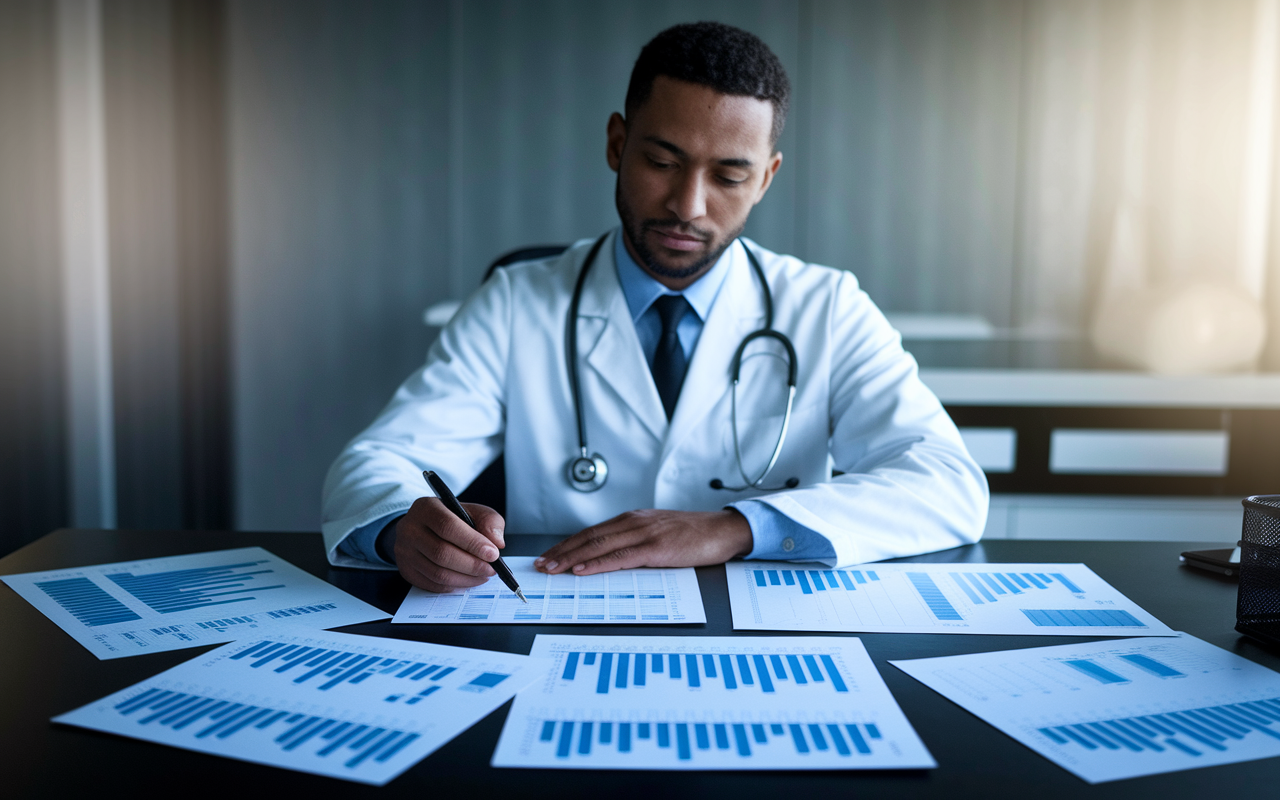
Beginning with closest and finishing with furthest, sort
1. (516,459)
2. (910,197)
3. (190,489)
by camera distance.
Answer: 1. (516,459)
2. (190,489)
3. (910,197)

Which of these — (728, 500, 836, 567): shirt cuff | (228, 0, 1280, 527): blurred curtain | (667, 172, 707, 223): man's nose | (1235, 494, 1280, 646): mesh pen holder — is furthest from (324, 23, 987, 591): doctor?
(228, 0, 1280, 527): blurred curtain

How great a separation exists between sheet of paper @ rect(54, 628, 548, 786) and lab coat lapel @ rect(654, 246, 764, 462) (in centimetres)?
65

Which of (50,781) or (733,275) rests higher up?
(733,275)

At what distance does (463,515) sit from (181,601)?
0.91 feet

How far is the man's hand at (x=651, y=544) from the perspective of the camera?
0.98 meters

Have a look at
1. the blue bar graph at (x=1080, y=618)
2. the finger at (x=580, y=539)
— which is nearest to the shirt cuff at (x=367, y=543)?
the finger at (x=580, y=539)

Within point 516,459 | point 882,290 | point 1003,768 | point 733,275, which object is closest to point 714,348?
point 733,275

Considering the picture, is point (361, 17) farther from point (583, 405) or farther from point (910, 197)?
point (583, 405)

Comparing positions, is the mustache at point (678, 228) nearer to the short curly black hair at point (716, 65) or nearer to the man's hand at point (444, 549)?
the short curly black hair at point (716, 65)

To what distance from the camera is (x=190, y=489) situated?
2.48 metres

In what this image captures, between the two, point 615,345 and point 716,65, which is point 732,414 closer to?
point 615,345

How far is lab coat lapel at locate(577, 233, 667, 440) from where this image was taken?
1.37m

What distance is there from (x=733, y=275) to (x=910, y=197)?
1.42 metres

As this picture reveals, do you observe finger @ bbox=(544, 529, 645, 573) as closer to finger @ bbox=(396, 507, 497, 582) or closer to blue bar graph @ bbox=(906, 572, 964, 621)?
Result: finger @ bbox=(396, 507, 497, 582)
